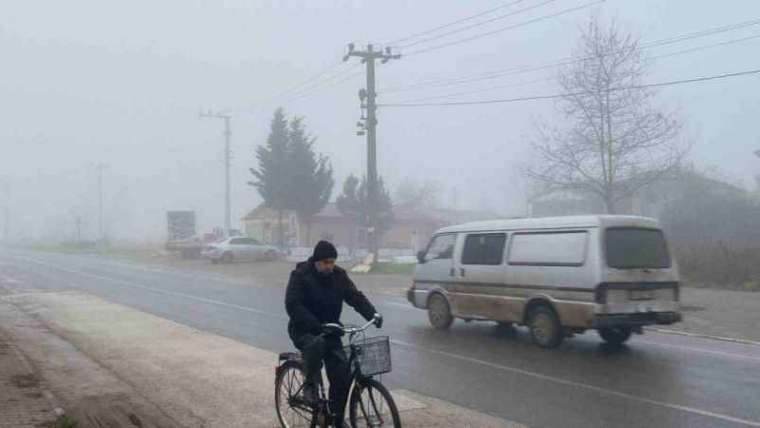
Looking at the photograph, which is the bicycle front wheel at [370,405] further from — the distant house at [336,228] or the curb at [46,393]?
the distant house at [336,228]

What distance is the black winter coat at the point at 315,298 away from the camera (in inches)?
257

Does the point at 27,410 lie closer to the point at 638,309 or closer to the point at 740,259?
the point at 638,309

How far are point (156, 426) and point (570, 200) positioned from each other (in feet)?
132

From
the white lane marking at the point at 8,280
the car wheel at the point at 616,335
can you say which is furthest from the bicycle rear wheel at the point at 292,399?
the white lane marking at the point at 8,280

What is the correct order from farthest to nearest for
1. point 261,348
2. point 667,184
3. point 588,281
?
point 667,184
point 261,348
point 588,281

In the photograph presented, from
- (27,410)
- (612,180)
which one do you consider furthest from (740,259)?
(27,410)

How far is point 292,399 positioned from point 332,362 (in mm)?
782

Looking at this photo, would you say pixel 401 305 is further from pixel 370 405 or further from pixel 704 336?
pixel 370 405

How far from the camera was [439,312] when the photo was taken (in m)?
14.8

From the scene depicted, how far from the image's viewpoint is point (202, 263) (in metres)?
45.2

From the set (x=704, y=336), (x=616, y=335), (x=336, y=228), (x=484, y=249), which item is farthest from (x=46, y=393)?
(x=336, y=228)

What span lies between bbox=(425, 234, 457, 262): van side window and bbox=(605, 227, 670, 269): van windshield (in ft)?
11.7

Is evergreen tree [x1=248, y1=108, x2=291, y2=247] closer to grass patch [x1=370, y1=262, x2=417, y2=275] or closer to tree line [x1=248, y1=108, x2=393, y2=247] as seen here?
tree line [x1=248, y1=108, x2=393, y2=247]

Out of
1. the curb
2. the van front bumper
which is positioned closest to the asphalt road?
the van front bumper
